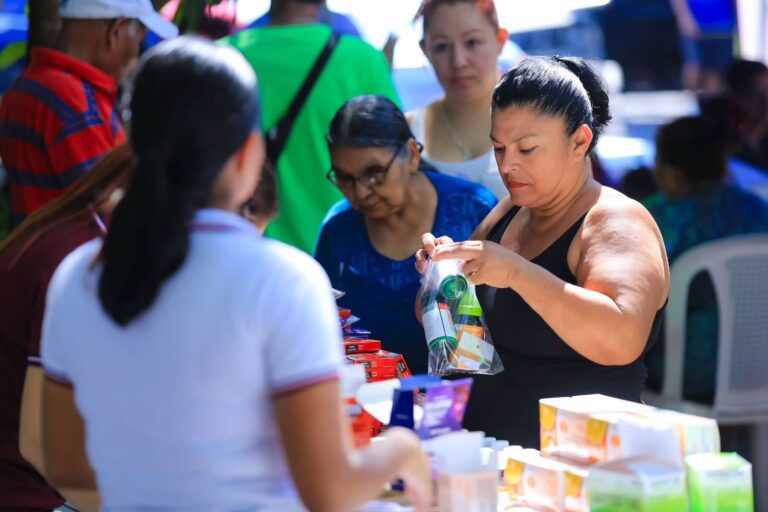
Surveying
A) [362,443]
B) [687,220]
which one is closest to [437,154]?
[687,220]

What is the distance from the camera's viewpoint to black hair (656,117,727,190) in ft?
14.9

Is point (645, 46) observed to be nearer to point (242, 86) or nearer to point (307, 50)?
point (307, 50)

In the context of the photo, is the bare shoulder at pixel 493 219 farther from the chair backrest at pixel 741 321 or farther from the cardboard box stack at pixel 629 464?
the chair backrest at pixel 741 321

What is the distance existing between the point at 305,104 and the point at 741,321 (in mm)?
1954

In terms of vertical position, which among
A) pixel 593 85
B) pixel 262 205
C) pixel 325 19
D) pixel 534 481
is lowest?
pixel 534 481

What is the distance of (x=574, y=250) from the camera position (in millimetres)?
2396

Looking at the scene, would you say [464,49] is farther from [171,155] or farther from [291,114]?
[171,155]

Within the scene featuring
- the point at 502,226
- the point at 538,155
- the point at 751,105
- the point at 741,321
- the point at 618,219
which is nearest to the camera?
the point at 618,219

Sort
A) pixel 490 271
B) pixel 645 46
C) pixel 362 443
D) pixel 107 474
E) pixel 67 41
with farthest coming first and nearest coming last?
pixel 645 46 → pixel 67 41 → pixel 490 271 → pixel 362 443 → pixel 107 474

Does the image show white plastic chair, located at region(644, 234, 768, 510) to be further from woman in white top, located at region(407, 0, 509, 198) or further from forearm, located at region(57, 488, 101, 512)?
forearm, located at region(57, 488, 101, 512)

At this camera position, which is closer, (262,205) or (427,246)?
(262,205)

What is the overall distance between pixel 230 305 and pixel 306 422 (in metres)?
0.18

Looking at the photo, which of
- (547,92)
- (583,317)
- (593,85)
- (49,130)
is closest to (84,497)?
(583,317)

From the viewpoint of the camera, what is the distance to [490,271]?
2.27m
